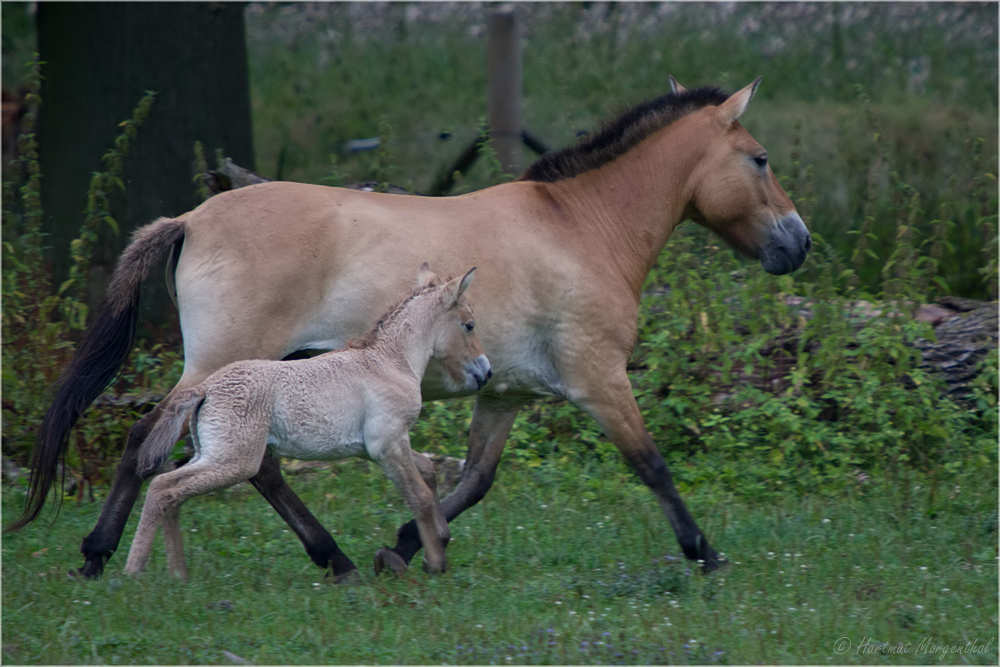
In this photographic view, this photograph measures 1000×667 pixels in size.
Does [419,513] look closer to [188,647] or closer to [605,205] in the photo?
[188,647]

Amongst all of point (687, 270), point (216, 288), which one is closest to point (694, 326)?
point (687, 270)

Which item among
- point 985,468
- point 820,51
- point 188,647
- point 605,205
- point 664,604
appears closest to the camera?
point 188,647

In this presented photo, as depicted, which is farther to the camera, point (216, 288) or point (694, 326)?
point (694, 326)

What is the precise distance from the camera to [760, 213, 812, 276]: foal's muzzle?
5.54m

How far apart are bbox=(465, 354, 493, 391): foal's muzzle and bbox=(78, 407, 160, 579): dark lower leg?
146 cm

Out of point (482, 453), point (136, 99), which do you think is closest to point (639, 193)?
point (482, 453)

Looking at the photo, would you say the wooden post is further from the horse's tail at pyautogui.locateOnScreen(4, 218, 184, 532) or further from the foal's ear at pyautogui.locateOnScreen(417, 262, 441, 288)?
the horse's tail at pyautogui.locateOnScreen(4, 218, 184, 532)

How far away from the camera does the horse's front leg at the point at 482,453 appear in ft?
18.1

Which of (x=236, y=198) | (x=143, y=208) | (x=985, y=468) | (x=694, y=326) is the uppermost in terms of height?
(x=236, y=198)

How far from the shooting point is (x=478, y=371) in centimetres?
480

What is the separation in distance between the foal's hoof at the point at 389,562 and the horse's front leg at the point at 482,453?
1.97ft

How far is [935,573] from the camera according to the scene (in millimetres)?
5094

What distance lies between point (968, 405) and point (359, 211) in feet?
16.4

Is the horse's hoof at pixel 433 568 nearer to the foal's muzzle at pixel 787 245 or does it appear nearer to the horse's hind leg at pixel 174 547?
the horse's hind leg at pixel 174 547
